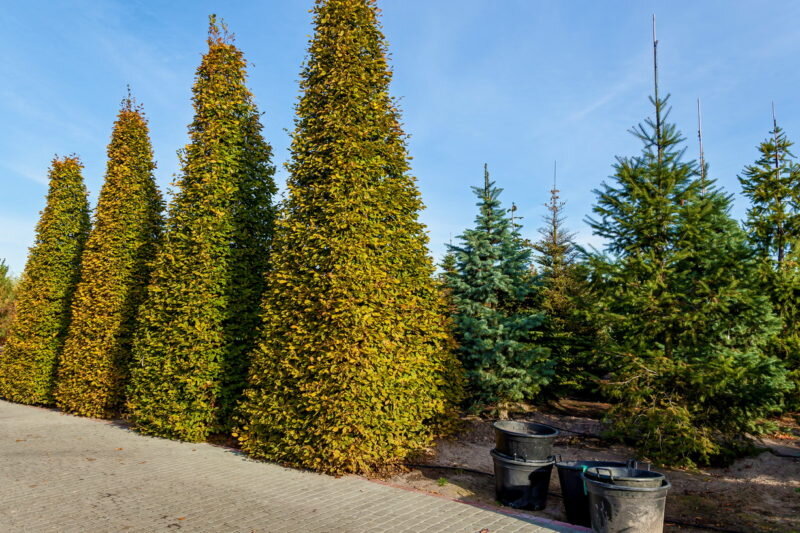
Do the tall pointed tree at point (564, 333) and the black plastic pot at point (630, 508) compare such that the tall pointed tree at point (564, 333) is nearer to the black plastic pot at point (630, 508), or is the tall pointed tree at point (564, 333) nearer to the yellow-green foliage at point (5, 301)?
the black plastic pot at point (630, 508)

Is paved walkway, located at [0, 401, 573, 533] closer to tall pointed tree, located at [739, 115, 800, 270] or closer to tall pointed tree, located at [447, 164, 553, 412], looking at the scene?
tall pointed tree, located at [447, 164, 553, 412]

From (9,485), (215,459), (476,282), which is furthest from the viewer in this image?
(476,282)

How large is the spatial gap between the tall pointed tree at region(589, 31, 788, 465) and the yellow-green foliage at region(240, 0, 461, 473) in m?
3.19

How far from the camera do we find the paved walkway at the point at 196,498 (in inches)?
191

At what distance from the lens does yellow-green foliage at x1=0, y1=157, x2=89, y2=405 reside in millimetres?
13211

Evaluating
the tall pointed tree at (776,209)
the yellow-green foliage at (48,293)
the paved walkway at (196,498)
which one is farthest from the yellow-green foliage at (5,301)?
the tall pointed tree at (776,209)

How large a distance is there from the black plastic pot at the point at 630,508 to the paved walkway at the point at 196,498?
1.79 ft

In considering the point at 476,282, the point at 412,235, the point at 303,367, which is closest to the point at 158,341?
the point at 303,367

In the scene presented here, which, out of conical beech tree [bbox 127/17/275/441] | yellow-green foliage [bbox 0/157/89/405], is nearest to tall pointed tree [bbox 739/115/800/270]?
conical beech tree [bbox 127/17/275/441]

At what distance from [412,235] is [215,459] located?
4.93 metres

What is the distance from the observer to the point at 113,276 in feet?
38.4

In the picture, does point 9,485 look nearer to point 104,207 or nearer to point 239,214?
point 239,214

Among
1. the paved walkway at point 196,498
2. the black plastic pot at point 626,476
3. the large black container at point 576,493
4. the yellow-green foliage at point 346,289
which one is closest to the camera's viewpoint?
the black plastic pot at point 626,476

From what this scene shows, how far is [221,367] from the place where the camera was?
8.74 meters
